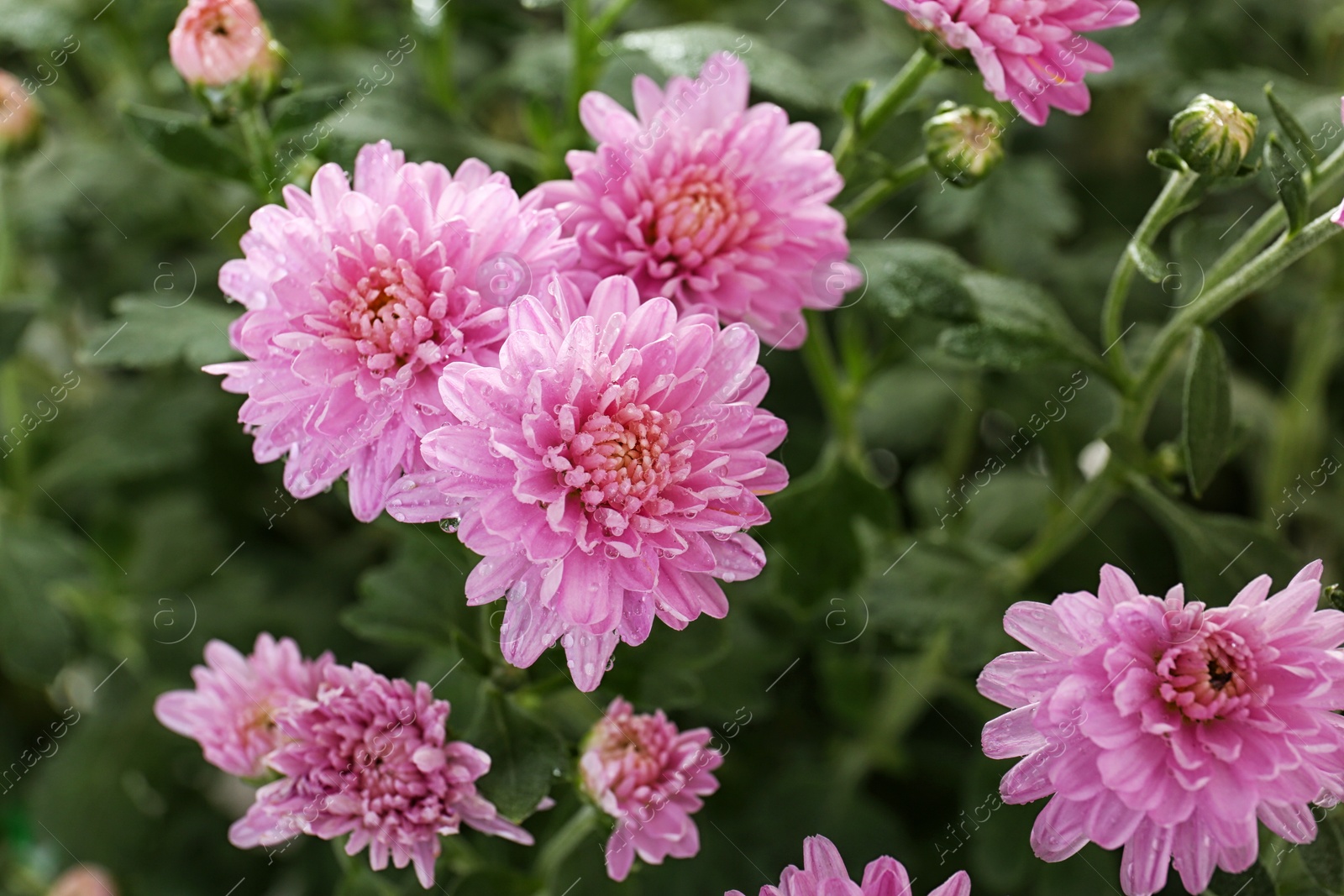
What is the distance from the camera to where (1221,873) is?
23.6 inches

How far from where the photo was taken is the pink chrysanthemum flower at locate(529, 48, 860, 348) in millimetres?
633

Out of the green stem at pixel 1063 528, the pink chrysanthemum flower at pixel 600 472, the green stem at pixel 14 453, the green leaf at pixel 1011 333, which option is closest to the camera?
the pink chrysanthemum flower at pixel 600 472

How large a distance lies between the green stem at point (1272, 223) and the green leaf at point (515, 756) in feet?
1.66

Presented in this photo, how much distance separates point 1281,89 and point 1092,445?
34cm

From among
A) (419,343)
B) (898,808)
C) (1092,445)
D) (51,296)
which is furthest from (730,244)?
(51,296)

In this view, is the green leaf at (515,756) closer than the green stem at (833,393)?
Yes

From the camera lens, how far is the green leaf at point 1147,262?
62cm

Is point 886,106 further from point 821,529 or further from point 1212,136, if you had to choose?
point 821,529

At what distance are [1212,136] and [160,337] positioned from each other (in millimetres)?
693

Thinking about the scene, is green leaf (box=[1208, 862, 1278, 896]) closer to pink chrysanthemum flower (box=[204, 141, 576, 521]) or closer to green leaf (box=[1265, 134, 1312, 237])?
green leaf (box=[1265, 134, 1312, 237])

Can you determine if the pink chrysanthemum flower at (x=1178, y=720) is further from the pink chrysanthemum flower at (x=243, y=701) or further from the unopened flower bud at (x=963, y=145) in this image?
the pink chrysanthemum flower at (x=243, y=701)

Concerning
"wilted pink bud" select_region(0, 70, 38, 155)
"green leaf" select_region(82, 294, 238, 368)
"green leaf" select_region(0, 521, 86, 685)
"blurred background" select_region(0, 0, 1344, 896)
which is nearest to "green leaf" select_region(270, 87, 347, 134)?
"blurred background" select_region(0, 0, 1344, 896)

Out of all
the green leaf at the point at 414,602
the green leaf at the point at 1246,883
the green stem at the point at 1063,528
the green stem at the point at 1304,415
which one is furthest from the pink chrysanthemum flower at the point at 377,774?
the green stem at the point at 1304,415

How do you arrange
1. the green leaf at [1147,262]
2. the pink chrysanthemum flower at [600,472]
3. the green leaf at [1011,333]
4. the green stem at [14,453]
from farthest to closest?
the green stem at [14,453] → the green leaf at [1011,333] → the green leaf at [1147,262] → the pink chrysanthemum flower at [600,472]
